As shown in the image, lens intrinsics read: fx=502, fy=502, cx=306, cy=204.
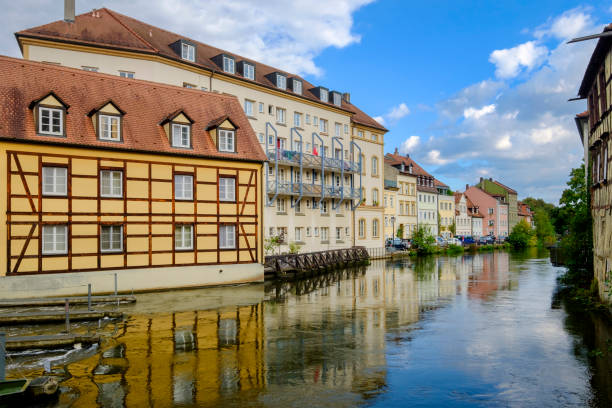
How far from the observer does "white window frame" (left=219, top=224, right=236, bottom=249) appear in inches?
1025

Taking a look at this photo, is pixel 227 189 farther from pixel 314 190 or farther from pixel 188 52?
pixel 314 190

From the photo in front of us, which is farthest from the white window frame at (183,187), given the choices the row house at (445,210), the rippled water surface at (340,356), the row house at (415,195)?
the row house at (445,210)

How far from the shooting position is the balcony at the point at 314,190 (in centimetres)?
3991

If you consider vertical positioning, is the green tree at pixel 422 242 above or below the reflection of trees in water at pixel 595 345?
above

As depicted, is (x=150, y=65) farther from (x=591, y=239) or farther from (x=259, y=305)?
(x=591, y=239)

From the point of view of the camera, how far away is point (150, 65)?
3164 cm

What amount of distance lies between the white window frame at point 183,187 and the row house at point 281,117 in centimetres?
663

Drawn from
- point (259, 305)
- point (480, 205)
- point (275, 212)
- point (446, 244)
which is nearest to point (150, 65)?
point (275, 212)

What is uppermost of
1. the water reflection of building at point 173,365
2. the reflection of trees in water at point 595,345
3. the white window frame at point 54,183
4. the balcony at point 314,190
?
the balcony at point 314,190

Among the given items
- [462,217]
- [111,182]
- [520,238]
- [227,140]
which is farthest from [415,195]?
[111,182]

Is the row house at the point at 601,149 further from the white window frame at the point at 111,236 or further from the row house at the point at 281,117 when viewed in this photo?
the white window frame at the point at 111,236

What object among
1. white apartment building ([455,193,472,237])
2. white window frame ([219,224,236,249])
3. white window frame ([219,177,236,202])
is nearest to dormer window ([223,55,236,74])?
white window frame ([219,177,236,202])

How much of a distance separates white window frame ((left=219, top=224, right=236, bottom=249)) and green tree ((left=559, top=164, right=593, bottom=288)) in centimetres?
1705

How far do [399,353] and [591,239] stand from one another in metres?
16.4
